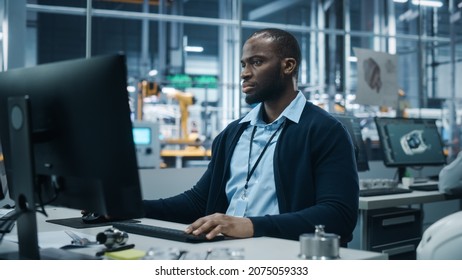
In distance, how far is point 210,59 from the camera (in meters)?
15.8

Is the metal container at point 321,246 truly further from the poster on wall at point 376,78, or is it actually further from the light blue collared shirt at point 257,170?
the poster on wall at point 376,78

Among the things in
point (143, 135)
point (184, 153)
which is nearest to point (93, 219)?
point (143, 135)

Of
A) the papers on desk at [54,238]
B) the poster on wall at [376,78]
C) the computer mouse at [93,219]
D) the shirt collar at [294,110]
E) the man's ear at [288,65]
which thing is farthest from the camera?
the poster on wall at [376,78]

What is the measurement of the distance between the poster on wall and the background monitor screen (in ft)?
10.1

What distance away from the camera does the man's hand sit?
1.40m

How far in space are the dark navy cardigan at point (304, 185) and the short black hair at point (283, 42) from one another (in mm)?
204

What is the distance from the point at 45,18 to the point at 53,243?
1347cm

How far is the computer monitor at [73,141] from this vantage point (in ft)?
3.48

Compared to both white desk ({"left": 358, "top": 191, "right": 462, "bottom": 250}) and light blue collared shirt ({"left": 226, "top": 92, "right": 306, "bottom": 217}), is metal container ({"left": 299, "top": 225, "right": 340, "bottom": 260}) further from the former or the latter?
white desk ({"left": 358, "top": 191, "right": 462, "bottom": 250})

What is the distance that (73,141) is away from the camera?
45.1 inches

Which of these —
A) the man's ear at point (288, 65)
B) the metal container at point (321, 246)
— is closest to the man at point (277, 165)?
the man's ear at point (288, 65)

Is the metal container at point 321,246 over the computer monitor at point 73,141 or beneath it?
beneath

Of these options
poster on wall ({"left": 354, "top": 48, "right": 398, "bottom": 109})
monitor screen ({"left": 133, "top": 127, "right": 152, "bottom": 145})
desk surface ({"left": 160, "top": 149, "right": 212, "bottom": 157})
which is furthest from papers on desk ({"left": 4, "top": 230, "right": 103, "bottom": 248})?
desk surface ({"left": 160, "top": 149, "right": 212, "bottom": 157})
